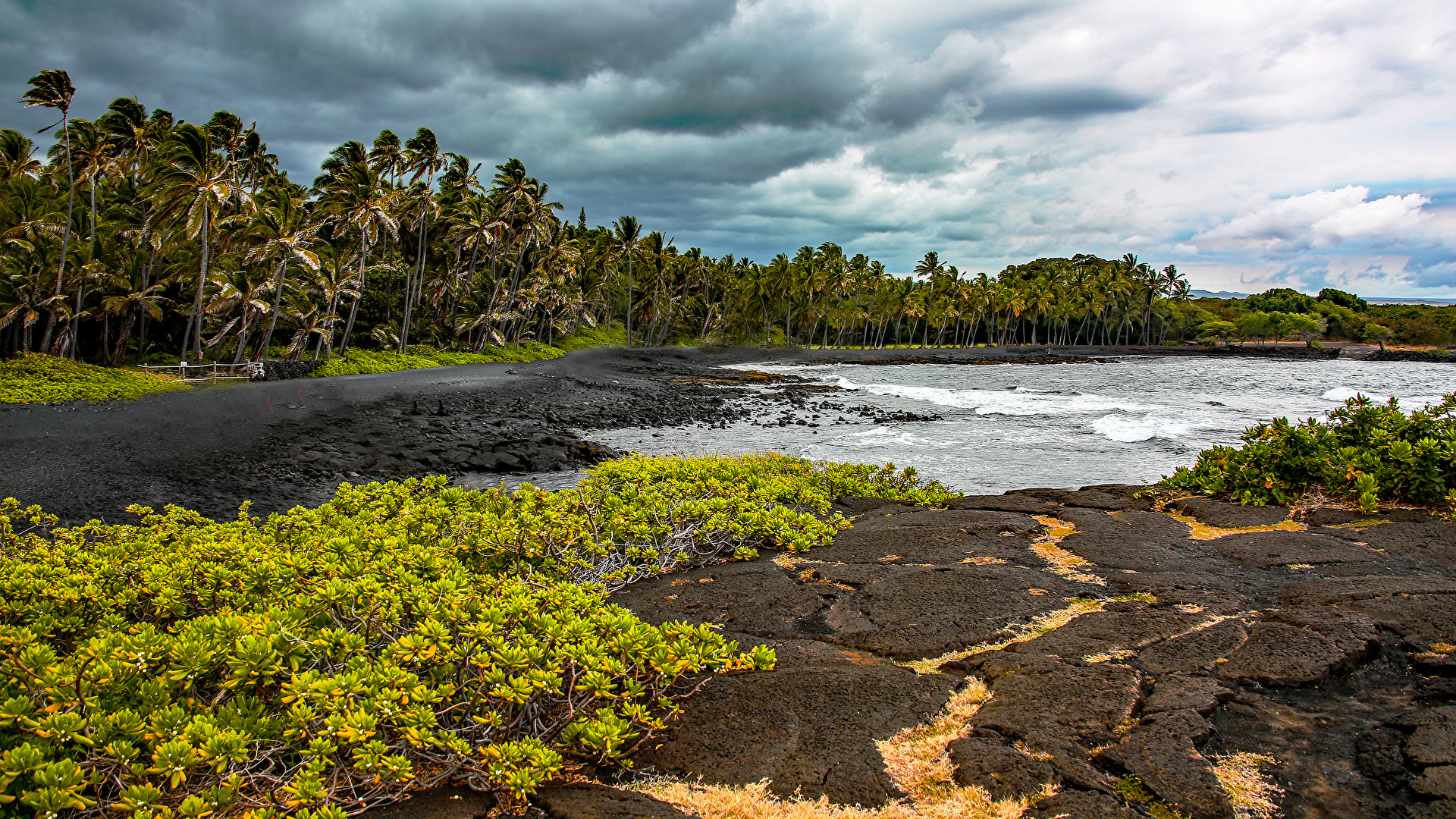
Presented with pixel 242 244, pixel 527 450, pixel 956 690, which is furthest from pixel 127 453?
pixel 242 244

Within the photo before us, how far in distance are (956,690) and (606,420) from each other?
22.3 meters

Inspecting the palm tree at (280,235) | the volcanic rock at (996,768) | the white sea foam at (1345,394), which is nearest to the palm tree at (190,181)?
the palm tree at (280,235)

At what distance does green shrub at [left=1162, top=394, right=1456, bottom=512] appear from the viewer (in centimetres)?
685

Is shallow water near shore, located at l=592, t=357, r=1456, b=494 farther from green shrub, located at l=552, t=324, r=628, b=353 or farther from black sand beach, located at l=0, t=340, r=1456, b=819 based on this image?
green shrub, located at l=552, t=324, r=628, b=353

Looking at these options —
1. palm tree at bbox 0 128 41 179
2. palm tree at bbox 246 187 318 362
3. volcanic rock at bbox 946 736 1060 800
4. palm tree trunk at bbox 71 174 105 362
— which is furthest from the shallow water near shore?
palm tree at bbox 0 128 41 179

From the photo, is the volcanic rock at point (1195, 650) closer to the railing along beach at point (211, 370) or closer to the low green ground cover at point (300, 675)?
the low green ground cover at point (300, 675)

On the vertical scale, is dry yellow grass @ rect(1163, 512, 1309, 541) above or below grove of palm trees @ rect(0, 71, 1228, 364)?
below

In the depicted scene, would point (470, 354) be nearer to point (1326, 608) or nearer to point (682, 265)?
point (682, 265)

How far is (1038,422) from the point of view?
2623 centimetres

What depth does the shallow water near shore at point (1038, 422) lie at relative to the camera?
17906 mm

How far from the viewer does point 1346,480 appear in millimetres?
7352

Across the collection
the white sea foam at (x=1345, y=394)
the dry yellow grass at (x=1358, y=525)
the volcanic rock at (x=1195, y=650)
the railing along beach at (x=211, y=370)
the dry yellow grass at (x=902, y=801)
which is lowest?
the railing along beach at (x=211, y=370)

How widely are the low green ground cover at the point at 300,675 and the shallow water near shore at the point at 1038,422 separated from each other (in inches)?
478

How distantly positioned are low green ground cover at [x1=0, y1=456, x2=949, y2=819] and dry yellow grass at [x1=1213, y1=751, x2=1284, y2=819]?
2.03 m
